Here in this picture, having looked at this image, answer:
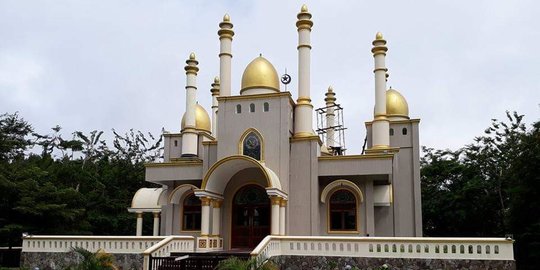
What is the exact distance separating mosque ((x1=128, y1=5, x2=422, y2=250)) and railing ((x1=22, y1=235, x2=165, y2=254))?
7.56 ft

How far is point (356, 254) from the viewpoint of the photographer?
45.4 feet

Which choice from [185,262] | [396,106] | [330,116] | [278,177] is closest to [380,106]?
[396,106]

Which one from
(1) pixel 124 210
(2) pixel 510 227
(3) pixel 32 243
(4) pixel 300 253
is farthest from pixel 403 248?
(1) pixel 124 210

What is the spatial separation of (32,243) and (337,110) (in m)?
14.8

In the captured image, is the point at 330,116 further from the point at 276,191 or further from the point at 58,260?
the point at 58,260

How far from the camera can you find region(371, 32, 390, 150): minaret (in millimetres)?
19781

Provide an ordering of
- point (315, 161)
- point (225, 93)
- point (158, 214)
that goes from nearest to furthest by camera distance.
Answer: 1. point (315, 161)
2. point (225, 93)
3. point (158, 214)

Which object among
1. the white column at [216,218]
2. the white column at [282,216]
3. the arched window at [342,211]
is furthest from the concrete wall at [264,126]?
the arched window at [342,211]

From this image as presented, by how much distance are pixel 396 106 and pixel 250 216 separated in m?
8.18

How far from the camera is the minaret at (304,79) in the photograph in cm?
1844

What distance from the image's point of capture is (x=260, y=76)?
1897 cm

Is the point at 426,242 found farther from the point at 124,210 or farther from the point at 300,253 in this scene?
the point at 124,210

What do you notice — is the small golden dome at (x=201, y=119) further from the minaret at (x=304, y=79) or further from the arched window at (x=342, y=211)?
the arched window at (x=342, y=211)

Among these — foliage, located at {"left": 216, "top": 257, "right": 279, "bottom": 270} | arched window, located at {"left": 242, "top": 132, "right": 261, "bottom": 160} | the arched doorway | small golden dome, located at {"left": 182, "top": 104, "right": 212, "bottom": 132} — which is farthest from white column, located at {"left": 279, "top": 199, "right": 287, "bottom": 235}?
small golden dome, located at {"left": 182, "top": 104, "right": 212, "bottom": 132}
